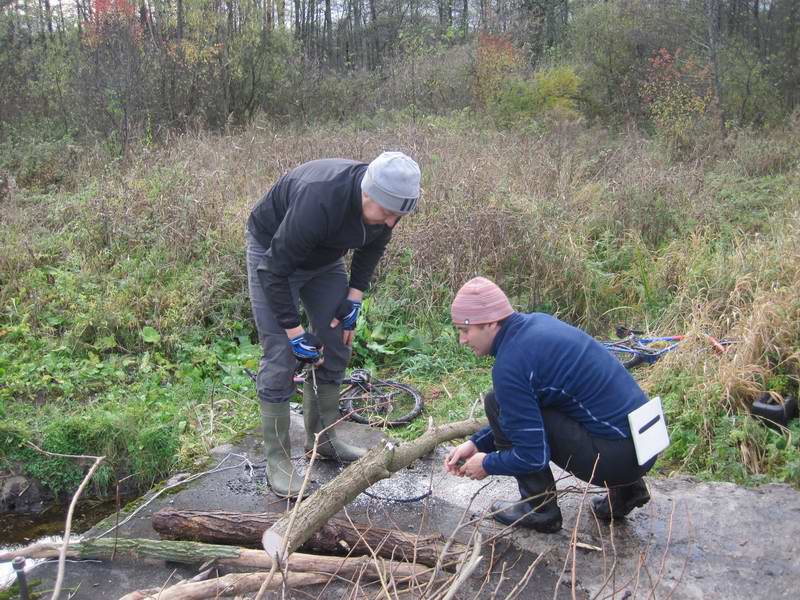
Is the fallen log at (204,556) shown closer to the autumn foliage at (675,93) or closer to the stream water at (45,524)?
the stream water at (45,524)

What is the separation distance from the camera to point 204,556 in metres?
3.18

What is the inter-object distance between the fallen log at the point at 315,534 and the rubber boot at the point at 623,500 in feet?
2.46

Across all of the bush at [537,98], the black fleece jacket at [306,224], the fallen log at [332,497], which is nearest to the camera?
the fallen log at [332,497]

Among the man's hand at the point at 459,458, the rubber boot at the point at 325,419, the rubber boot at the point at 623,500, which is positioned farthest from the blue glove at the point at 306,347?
the rubber boot at the point at 623,500

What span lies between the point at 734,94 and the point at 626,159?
6330mm

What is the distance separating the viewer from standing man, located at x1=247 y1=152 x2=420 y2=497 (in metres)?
3.38

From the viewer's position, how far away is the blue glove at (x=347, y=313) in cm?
394

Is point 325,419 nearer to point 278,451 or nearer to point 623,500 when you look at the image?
point 278,451

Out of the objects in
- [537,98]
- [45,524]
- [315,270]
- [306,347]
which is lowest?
[45,524]

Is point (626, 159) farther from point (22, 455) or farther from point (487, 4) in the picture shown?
point (487, 4)

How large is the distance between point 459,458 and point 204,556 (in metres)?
1.20

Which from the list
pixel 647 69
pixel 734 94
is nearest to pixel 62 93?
pixel 647 69

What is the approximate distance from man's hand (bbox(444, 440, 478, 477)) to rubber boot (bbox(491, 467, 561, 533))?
24cm

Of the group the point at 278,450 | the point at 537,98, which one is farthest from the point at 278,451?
the point at 537,98
